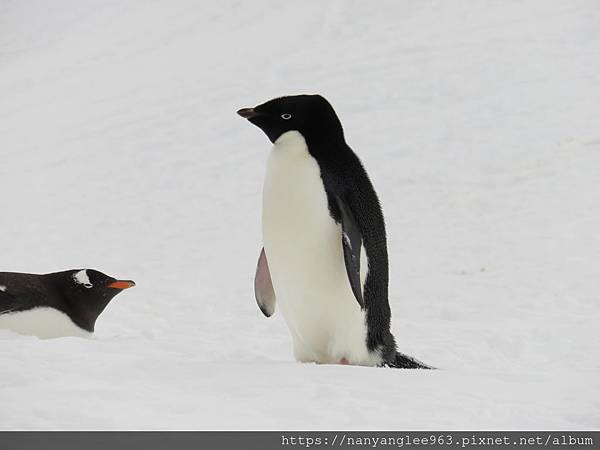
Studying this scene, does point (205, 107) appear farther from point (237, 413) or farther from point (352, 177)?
point (237, 413)

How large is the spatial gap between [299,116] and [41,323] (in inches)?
50.1

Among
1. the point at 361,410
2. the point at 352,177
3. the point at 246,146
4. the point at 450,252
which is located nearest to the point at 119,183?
the point at 246,146

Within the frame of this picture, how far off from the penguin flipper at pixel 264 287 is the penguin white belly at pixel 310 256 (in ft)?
0.88

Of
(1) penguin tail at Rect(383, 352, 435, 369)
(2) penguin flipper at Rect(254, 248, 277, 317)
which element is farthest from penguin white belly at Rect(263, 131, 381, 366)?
(2) penguin flipper at Rect(254, 248, 277, 317)

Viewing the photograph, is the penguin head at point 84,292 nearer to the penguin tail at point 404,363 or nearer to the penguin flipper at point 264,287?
the penguin flipper at point 264,287

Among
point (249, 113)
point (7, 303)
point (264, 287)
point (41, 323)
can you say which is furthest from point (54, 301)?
point (249, 113)

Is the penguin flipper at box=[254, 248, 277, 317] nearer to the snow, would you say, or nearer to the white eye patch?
the snow

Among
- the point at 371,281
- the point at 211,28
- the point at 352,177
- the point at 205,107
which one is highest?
the point at 211,28

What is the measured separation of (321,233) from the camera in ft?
7.73

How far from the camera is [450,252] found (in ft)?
18.1

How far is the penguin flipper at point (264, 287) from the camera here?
2.74 metres

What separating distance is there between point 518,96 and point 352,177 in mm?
6358

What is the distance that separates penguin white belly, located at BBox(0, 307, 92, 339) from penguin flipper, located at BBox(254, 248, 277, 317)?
81 cm

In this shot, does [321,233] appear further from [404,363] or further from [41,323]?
[41,323]
